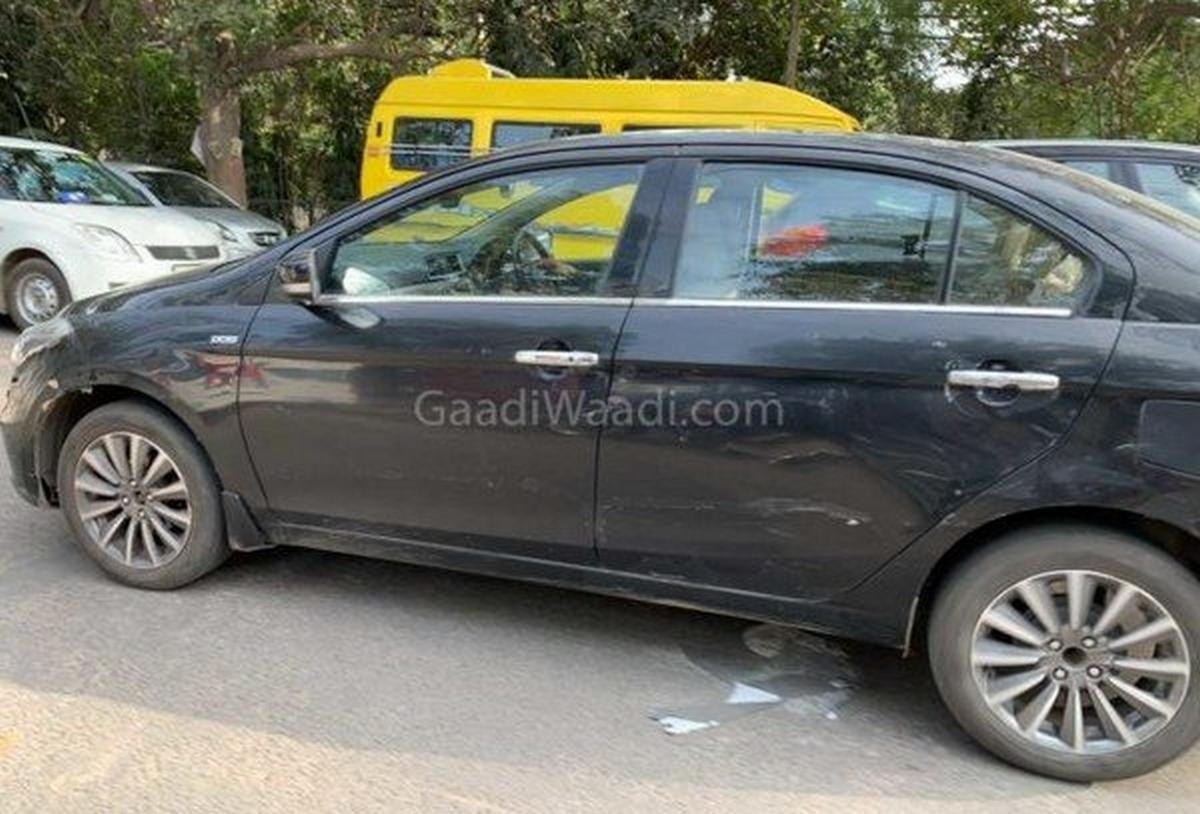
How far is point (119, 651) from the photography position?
348 centimetres

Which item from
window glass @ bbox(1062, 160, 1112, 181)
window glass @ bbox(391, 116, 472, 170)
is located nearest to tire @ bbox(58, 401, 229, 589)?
window glass @ bbox(1062, 160, 1112, 181)

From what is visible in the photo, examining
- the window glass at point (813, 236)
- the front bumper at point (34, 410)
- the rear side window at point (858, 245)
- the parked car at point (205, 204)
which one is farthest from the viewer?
the parked car at point (205, 204)

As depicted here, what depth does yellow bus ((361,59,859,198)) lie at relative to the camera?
30.6 feet

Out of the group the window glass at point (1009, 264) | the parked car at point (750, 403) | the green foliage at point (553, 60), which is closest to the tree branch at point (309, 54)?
the green foliage at point (553, 60)

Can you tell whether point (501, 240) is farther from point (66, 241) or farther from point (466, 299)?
point (66, 241)

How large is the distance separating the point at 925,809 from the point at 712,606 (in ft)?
2.62

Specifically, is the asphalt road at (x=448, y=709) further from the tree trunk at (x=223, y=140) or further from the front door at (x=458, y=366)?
the tree trunk at (x=223, y=140)

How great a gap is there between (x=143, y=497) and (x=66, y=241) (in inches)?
222

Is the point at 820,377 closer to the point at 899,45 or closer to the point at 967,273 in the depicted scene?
the point at 967,273

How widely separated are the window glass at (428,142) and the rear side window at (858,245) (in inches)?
298

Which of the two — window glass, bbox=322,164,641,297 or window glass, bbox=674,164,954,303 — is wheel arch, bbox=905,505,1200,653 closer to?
window glass, bbox=674,164,954,303

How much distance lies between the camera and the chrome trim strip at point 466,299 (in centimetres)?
327

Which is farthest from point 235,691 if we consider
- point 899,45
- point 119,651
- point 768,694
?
point 899,45

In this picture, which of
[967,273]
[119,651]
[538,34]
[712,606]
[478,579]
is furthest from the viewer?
[538,34]
